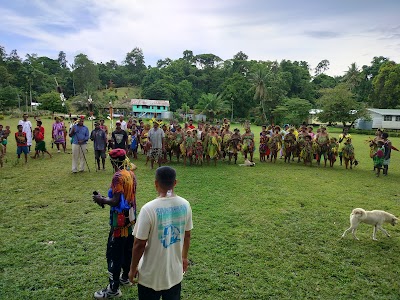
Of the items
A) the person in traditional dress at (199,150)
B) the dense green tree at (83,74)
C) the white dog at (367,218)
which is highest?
the dense green tree at (83,74)

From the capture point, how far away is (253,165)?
12688mm

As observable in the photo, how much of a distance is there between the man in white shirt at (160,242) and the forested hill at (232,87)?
4285 centimetres

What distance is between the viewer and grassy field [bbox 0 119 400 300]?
4.09 m

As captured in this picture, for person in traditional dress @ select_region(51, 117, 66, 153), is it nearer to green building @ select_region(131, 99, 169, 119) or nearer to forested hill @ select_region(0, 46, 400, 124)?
forested hill @ select_region(0, 46, 400, 124)

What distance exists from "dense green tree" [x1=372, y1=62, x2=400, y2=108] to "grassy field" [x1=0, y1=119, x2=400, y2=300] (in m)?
51.0

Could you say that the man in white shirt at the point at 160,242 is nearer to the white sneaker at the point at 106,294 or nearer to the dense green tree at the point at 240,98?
the white sneaker at the point at 106,294

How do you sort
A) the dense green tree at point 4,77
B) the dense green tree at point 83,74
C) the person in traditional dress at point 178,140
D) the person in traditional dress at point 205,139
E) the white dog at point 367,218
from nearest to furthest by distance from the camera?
the white dog at point 367,218
the person in traditional dress at point 205,139
the person in traditional dress at point 178,140
the dense green tree at point 4,77
the dense green tree at point 83,74

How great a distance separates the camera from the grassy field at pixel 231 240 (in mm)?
4090

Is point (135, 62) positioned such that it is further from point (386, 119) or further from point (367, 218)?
point (367, 218)

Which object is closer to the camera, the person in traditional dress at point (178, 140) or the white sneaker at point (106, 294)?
the white sneaker at point (106, 294)

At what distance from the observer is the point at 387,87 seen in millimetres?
53594

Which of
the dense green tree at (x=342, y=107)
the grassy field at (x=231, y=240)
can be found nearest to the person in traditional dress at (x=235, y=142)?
the grassy field at (x=231, y=240)

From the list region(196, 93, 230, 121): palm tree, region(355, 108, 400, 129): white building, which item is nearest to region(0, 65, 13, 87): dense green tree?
region(196, 93, 230, 121): palm tree

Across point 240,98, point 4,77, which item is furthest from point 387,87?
point 4,77
